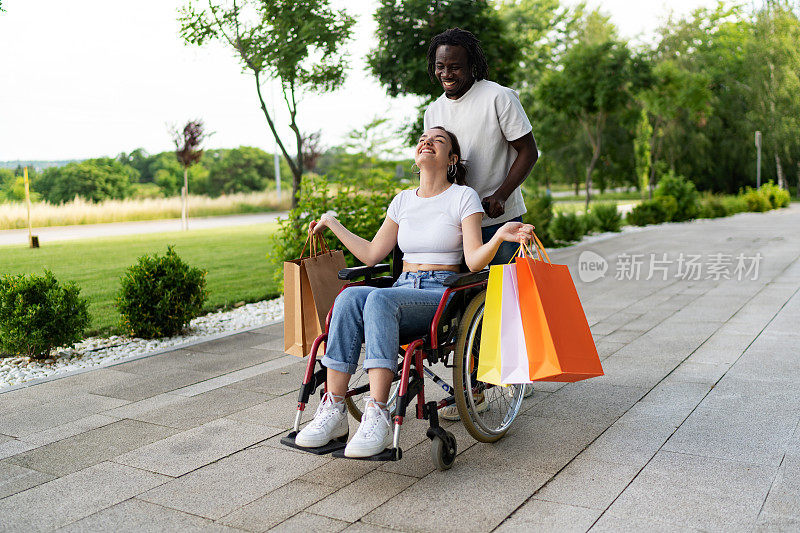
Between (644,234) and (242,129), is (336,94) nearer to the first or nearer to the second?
(242,129)

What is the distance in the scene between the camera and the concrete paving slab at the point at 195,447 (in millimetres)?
2785

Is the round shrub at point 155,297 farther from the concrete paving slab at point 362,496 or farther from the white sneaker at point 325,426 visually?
the concrete paving slab at point 362,496

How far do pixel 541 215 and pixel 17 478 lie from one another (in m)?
9.74

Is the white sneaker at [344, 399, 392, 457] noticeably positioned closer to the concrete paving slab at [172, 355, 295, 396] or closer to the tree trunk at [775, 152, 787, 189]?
the concrete paving slab at [172, 355, 295, 396]

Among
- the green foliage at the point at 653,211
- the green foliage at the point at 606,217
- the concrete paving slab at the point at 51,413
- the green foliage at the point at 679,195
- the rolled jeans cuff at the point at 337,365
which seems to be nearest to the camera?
the rolled jeans cuff at the point at 337,365

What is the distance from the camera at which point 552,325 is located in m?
2.54

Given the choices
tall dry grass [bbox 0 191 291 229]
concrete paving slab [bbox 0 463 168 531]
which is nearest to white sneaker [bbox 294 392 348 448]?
concrete paving slab [bbox 0 463 168 531]

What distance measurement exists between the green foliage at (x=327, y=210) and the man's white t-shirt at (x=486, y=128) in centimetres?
302

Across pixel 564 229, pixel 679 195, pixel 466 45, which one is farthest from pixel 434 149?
pixel 679 195

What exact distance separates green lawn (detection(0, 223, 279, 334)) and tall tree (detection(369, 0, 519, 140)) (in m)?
2.63

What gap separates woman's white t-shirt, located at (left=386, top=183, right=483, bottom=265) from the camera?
292 centimetres

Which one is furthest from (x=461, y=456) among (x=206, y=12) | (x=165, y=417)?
(x=206, y=12)

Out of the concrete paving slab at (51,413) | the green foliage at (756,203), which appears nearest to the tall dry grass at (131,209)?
the concrete paving slab at (51,413)

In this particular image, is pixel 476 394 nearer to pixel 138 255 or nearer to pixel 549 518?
pixel 549 518
